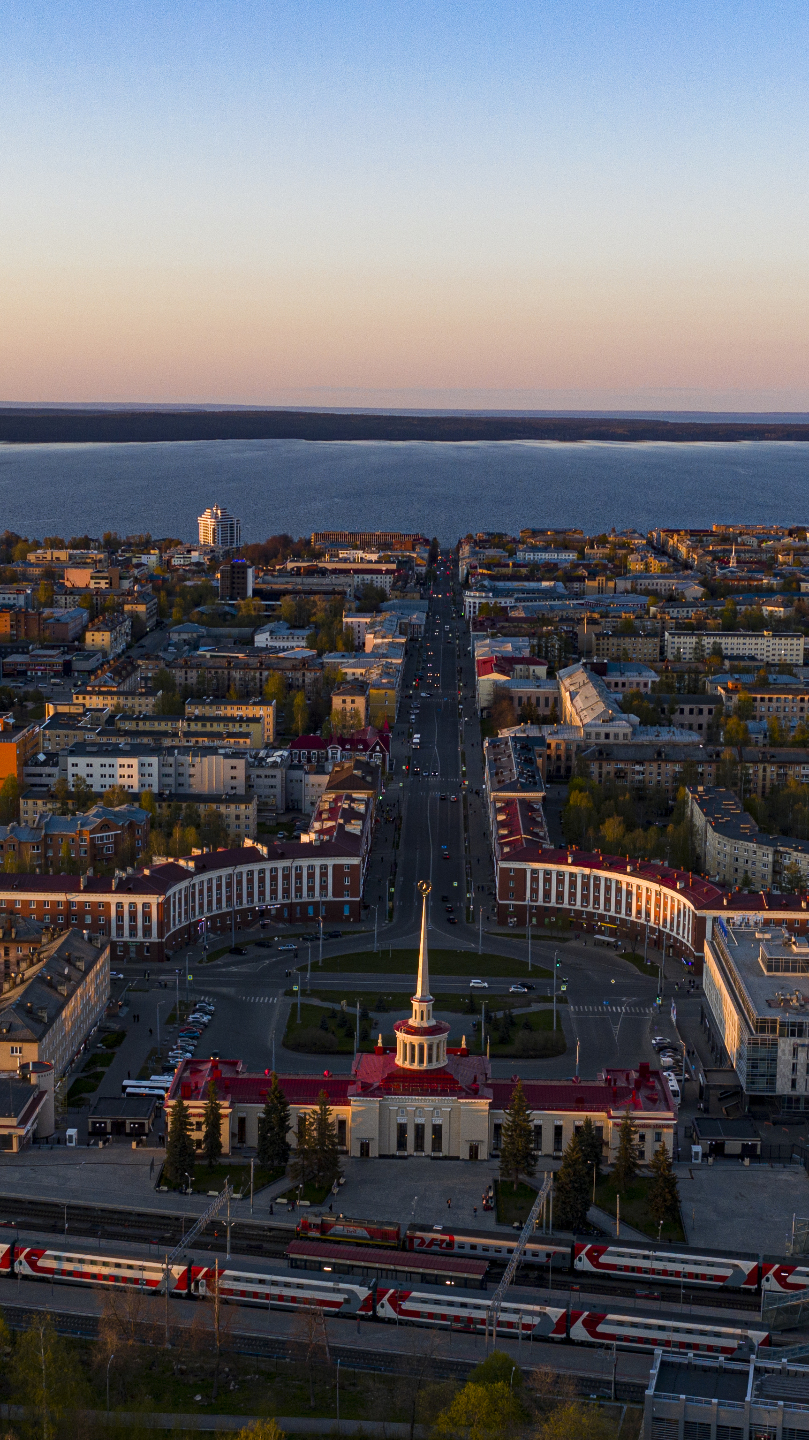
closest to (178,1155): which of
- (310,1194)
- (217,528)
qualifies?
(310,1194)

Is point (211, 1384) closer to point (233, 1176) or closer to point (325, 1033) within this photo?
point (233, 1176)

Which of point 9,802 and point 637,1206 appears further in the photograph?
point 9,802

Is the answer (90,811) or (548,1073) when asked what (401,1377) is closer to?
(548,1073)

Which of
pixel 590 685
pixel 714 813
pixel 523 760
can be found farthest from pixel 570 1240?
pixel 590 685

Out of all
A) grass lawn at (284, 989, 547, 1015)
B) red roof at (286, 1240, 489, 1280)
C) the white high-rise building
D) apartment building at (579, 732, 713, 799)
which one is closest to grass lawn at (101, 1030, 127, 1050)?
grass lawn at (284, 989, 547, 1015)

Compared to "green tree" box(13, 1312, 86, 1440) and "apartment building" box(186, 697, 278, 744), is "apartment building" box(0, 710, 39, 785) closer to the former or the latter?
"apartment building" box(186, 697, 278, 744)

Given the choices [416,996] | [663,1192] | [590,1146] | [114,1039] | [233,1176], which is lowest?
[114,1039]
